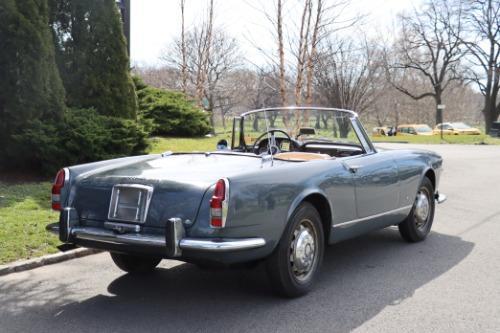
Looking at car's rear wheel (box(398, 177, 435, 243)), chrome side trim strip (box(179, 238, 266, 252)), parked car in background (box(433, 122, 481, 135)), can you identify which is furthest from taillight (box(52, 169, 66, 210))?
parked car in background (box(433, 122, 481, 135))

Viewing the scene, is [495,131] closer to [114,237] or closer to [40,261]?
[40,261]

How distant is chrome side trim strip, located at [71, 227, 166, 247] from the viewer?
3930 millimetres

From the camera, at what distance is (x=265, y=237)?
13.5ft

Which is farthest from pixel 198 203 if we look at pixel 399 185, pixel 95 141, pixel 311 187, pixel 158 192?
pixel 95 141

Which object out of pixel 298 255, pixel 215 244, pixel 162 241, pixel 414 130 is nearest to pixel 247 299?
pixel 298 255

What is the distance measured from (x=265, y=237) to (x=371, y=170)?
5.84 ft

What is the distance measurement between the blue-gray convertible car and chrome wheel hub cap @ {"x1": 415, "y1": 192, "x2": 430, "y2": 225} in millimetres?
591

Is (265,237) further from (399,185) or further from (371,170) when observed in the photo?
(399,185)

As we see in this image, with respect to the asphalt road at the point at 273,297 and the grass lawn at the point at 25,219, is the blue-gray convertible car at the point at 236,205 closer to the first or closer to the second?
the asphalt road at the point at 273,297

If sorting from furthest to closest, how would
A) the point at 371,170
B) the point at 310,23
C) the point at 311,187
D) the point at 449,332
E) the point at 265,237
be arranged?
the point at 310,23 → the point at 371,170 → the point at 311,187 → the point at 265,237 → the point at 449,332

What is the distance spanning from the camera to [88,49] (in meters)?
10.5

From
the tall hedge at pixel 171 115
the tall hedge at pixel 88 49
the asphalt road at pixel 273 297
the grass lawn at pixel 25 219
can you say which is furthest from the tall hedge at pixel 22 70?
the tall hedge at pixel 171 115

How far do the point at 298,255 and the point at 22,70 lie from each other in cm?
609

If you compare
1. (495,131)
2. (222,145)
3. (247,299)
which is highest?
(495,131)
